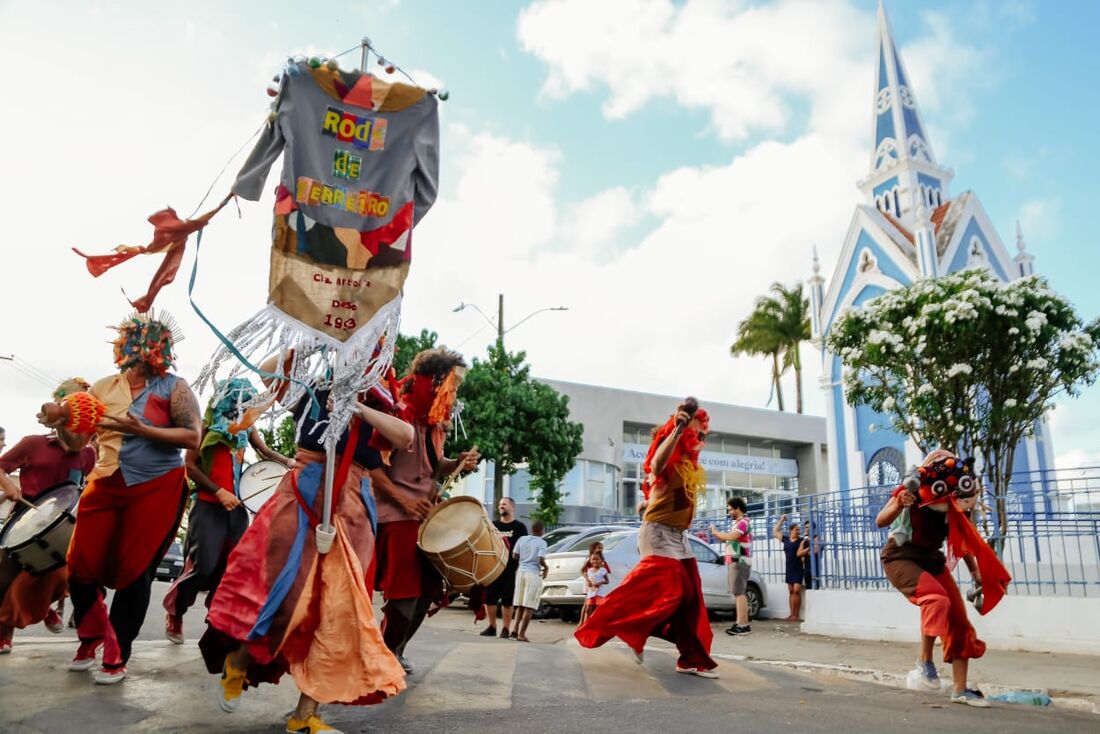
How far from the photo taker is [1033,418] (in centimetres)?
1545

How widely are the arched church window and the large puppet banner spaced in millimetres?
22764

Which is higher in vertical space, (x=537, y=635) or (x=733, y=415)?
(x=733, y=415)

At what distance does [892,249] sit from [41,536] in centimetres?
2492

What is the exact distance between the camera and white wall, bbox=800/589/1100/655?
9.34 m

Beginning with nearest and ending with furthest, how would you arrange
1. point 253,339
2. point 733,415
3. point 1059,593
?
point 253,339
point 1059,593
point 733,415

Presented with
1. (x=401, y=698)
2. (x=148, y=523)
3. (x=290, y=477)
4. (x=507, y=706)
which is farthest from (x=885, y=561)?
(x=148, y=523)

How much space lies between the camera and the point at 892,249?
2584cm

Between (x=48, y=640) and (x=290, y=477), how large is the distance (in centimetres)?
390

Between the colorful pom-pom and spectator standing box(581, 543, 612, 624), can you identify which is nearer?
the colorful pom-pom

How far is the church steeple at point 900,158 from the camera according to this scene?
27734mm

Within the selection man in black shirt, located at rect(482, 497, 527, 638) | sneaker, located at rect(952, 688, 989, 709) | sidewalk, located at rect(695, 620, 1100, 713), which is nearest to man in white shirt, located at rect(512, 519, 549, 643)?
man in black shirt, located at rect(482, 497, 527, 638)

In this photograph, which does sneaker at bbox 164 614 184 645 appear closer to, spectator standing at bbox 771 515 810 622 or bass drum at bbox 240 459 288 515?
bass drum at bbox 240 459 288 515

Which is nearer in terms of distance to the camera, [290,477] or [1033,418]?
[290,477]

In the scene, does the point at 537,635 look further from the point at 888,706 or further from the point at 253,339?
the point at 253,339
